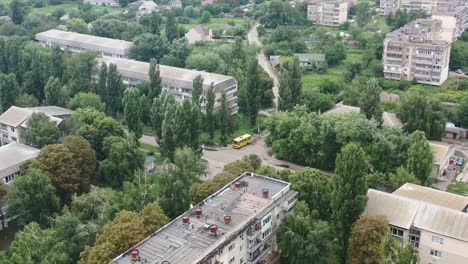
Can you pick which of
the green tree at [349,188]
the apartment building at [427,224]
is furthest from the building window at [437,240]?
the green tree at [349,188]

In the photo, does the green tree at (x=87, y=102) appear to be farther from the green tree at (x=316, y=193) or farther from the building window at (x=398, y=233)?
the building window at (x=398, y=233)

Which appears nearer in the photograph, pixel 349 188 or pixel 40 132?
pixel 349 188

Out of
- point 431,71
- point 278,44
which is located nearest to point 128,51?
point 278,44

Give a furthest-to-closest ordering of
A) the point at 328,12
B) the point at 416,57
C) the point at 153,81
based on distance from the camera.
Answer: the point at 328,12
the point at 416,57
the point at 153,81

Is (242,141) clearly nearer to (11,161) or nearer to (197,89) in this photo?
(197,89)

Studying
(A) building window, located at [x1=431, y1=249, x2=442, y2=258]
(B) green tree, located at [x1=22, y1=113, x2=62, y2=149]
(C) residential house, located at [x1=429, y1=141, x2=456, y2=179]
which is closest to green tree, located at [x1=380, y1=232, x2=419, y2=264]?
(A) building window, located at [x1=431, y1=249, x2=442, y2=258]

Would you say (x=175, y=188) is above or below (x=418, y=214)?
above

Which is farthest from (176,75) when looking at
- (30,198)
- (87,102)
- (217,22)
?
(217,22)
